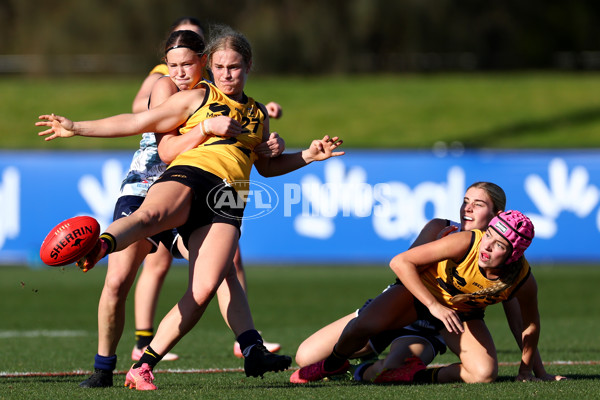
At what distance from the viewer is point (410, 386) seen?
16.2 ft

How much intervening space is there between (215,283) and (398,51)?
20.6 meters

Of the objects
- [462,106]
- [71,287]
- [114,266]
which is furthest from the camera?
[462,106]

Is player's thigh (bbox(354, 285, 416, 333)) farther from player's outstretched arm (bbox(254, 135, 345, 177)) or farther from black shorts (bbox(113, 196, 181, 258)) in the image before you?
black shorts (bbox(113, 196, 181, 258))

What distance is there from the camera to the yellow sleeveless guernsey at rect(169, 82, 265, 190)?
4.68 m

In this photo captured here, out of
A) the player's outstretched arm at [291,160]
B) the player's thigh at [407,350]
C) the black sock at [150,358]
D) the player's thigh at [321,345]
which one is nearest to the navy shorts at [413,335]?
the player's thigh at [407,350]

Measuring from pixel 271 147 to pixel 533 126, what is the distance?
667 inches

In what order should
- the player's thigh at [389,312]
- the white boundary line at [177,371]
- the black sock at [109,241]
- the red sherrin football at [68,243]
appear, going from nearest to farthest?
the red sherrin football at [68,243], the black sock at [109,241], the player's thigh at [389,312], the white boundary line at [177,371]

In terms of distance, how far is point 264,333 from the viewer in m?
8.02

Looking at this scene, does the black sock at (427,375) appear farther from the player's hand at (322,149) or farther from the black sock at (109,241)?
the black sock at (109,241)

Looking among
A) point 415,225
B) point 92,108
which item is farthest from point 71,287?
point 92,108

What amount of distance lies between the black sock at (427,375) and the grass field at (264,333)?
0.85ft

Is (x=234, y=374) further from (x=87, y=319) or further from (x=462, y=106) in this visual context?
(x=462, y=106)

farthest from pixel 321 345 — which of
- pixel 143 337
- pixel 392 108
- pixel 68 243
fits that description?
pixel 392 108

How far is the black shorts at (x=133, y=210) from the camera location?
4990 mm
